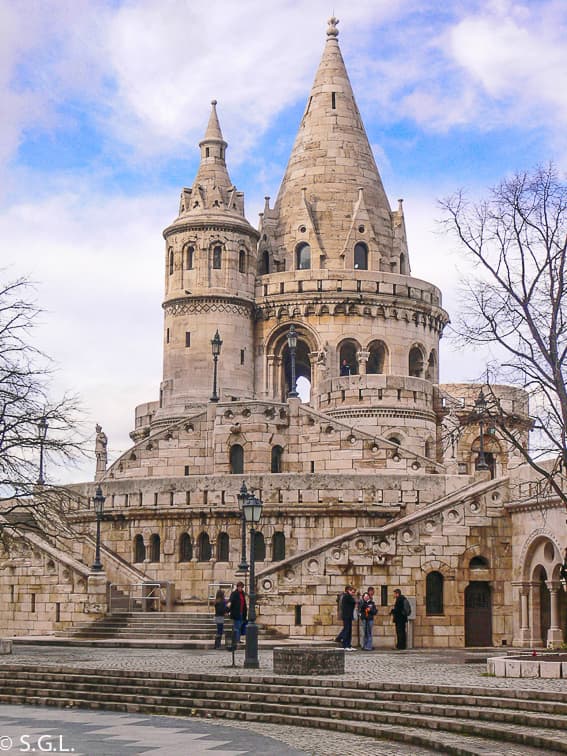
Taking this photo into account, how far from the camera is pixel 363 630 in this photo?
30328mm

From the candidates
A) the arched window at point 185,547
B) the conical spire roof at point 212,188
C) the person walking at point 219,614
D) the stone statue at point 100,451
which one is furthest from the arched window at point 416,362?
the person walking at point 219,614

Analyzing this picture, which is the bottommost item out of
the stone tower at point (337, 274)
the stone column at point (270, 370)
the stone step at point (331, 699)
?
the stone step at point (331, 699)

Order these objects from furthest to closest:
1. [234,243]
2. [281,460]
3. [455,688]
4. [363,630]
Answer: [234,243] < [281,460] < [363,630] < [455,688]

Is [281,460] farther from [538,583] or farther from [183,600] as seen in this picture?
A: [538,583]

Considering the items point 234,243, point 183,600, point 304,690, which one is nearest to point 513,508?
point 183,600

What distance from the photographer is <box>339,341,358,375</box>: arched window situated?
1976 inches

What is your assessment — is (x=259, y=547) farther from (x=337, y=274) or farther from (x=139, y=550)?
(x=337, y=274)

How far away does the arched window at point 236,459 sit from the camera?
40.3m

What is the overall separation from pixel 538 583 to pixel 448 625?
2311 mm

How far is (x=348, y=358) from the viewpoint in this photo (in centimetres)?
5059

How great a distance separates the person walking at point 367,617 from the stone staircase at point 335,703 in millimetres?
9023

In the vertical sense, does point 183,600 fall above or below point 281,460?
below

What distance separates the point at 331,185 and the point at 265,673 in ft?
109

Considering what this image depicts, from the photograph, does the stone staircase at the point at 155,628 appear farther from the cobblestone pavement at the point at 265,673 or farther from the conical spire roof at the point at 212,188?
the conical spire roof at the point at 212,188
